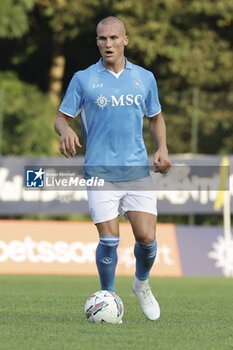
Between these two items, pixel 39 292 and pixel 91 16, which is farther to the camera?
pixel 91 16

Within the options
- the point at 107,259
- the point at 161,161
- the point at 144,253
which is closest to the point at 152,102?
the point at 161,161

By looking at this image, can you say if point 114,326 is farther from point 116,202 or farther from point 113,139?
point 113,139

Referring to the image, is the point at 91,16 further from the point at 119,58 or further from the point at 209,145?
the point at 119,58

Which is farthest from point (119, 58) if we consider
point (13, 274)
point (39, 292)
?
point (13, 274)

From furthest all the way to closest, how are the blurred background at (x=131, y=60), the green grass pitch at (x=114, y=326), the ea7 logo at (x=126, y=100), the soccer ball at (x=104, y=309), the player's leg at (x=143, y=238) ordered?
the blurred background at (x=131, y=60) < the player's leg at (x=143, y=238) < the ea7 logo at (x=126, y=100) < the soccer ball at (x=104, y=309) < the green grass pitch at (x=114, y=326)

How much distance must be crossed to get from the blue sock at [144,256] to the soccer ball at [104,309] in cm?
45

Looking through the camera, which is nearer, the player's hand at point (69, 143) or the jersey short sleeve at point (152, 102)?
the player's hand at point (69, 143)

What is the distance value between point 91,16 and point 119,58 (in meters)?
19.9

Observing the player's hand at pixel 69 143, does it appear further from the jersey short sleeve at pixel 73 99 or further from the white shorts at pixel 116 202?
the white shorts at pixel 116 202

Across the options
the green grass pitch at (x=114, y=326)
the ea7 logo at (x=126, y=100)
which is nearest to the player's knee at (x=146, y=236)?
the green grass pitch at (x=114, y=326)

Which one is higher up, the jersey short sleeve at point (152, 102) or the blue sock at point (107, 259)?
the jersey short sleeve at point (152, 102)

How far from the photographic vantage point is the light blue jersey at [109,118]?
7301 millimetres

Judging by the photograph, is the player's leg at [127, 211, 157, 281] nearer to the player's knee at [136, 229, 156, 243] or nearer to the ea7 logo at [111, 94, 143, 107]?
the player's knee at [136, 229, 156, 243]

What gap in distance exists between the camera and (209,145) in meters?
20.9
